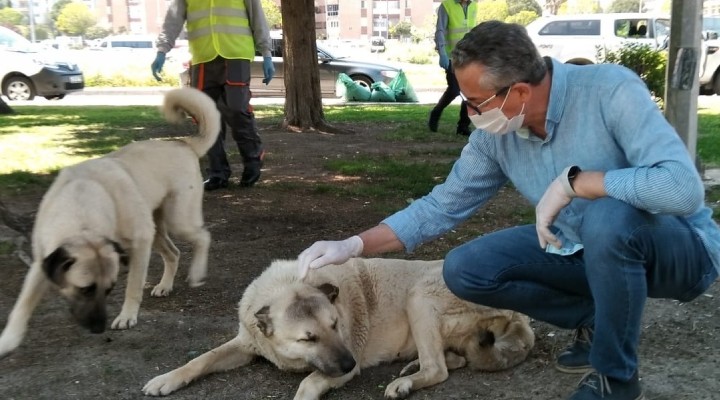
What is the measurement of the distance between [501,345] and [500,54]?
1381mm

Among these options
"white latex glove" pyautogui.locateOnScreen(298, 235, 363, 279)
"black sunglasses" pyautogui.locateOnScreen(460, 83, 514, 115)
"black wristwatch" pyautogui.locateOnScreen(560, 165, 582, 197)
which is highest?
"black sunglasses" pyautogui.locateOnScreen(460, 83, 514, 115)

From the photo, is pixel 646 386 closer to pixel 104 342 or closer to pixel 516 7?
pixel 104 342

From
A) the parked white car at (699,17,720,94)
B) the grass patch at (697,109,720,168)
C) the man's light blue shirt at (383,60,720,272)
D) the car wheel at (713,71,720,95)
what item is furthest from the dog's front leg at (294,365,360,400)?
the car wheel at (713,71,720,95)

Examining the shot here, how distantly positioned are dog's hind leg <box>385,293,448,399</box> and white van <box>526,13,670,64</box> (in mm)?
15205

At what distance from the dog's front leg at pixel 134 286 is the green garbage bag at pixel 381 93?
1486cm

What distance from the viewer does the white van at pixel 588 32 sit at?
17.5 metres

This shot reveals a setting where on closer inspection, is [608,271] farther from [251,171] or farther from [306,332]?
[251,171]

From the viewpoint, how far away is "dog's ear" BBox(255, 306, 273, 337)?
304cm

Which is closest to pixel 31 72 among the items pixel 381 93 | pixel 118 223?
pixel 381 93

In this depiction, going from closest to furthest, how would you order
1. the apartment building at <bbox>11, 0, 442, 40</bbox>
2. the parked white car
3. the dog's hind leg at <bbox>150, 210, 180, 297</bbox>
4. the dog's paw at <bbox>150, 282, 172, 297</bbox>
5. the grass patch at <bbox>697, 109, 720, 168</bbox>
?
the dog's paw at <bbox>150, 282, 172, 297</bbox>
the dog's hind leg at <bbox>150, 210, 180, 297</bbox>
the grass patch at <bbox>697, 109, 720, 168</bbox>
the parked white car
the apartment building at <bbox>11, 0, 442, 40</bbox>

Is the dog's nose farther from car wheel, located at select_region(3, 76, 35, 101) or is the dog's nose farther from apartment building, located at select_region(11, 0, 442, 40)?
apartment building, located at select_region(11, 0, 442, 40)

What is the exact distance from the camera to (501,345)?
3164 millimetres

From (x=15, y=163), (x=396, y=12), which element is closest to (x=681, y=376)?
(x=15, y=163)

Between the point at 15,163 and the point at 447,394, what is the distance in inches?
265
